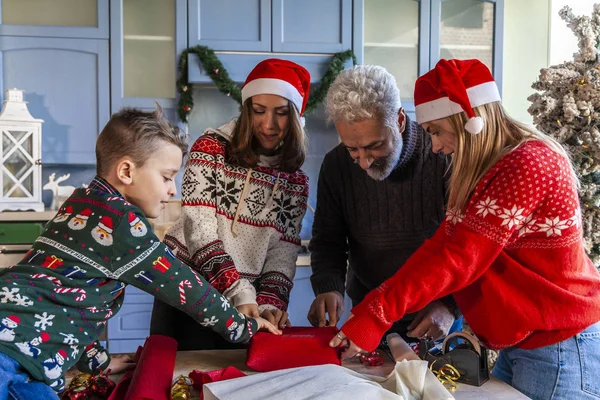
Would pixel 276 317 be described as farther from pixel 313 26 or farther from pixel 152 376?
pixel 313 26

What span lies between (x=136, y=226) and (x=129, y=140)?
0.73ft

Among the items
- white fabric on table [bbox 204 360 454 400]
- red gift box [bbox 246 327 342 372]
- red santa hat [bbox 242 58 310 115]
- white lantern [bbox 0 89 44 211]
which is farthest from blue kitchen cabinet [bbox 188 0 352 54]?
white fabric on table [bbox 204 360 454 400]

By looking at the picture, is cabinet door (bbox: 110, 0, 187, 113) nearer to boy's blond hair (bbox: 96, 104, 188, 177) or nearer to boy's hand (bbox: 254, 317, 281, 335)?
boy's blond hair (bbox: 96, 104, 188, 177)

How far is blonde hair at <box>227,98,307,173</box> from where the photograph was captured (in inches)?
63.0

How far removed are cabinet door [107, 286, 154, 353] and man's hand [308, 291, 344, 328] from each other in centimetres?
191

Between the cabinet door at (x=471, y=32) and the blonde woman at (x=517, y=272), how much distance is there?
265 centimetres

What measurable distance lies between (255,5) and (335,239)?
2.15m

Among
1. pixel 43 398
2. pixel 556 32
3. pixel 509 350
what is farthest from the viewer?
pixel 556 32

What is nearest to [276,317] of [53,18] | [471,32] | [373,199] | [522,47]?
[373,199]

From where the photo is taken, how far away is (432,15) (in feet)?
11.9

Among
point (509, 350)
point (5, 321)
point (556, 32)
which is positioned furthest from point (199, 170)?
point (556, 32)

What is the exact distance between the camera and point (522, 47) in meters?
3.97

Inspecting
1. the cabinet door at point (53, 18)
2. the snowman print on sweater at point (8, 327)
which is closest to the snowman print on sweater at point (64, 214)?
the snowman print on sweater at point (8, 327)

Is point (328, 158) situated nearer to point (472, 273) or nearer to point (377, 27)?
point (472, 273)
